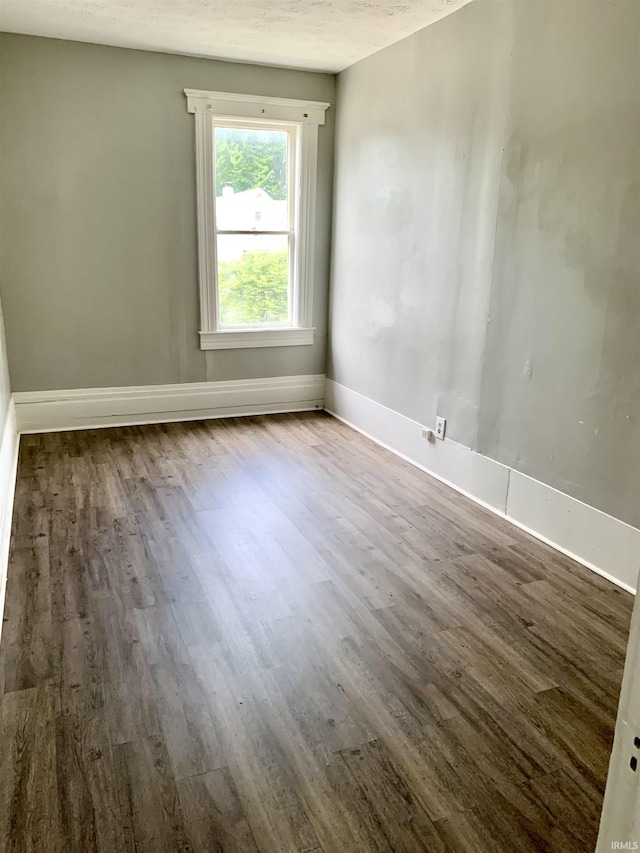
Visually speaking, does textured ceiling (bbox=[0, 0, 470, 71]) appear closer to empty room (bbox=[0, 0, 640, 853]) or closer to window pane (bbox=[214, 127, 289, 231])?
empty room (bbox=[0, 0, 640, 853])

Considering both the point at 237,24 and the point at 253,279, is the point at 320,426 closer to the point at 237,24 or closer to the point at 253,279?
the point at 253,279

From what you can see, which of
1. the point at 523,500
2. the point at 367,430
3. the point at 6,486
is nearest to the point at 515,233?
the point at 523,500

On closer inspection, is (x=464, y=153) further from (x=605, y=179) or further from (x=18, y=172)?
(x=18, y=172)

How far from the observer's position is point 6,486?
3.15 metres

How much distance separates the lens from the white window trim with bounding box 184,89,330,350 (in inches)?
179

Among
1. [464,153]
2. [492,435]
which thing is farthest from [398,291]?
[492,435]

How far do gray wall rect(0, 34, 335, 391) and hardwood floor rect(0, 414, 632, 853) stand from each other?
1.34 meters

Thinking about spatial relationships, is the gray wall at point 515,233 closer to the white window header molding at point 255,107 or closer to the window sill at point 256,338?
the white window header molding at point 255,107

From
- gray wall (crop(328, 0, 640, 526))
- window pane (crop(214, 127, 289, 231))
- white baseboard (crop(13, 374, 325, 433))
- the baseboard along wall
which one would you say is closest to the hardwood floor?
the baseboard along wall

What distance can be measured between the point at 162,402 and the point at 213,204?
1.48m

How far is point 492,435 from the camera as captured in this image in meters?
3.44

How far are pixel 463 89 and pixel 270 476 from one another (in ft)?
7.70

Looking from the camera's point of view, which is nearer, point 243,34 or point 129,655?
point 129,655

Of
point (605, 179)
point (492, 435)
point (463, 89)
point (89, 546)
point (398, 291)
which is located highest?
point (463, 89)
